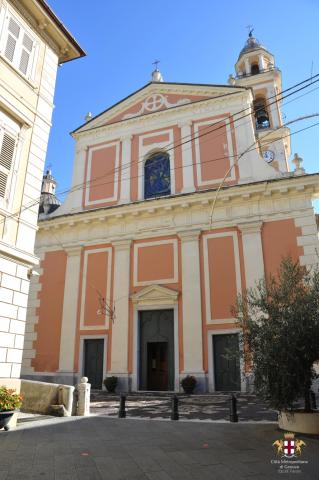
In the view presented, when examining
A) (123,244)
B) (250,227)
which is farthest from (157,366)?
(250,227)

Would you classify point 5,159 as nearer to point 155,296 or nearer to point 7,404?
point 7,404

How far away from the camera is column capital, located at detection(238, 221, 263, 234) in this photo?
16.2 meters

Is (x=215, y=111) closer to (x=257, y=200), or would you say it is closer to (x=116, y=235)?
(x=257, y=200)

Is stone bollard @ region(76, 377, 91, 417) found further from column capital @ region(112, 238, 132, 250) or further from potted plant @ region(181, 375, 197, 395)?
column capital @ region(112, 238, 132, 250)

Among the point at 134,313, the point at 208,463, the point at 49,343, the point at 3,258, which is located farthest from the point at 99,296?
the point at 208,463

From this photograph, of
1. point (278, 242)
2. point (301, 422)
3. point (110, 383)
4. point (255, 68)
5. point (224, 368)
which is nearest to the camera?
point (301, 422)

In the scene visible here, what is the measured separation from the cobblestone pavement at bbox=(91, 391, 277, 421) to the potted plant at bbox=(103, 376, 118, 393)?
4.07 feet

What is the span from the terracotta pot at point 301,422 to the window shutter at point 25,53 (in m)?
10.1

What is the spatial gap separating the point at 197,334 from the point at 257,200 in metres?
6.25

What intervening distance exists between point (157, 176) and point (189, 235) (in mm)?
4168

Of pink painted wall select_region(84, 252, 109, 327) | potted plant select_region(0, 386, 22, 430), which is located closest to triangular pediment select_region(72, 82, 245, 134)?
pink painted wall select_region(84, 252, 109, 327)

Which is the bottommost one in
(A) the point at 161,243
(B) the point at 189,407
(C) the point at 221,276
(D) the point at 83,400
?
(B) the point at 189,407

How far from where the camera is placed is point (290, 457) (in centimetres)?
558

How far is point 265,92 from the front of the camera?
28.6m
